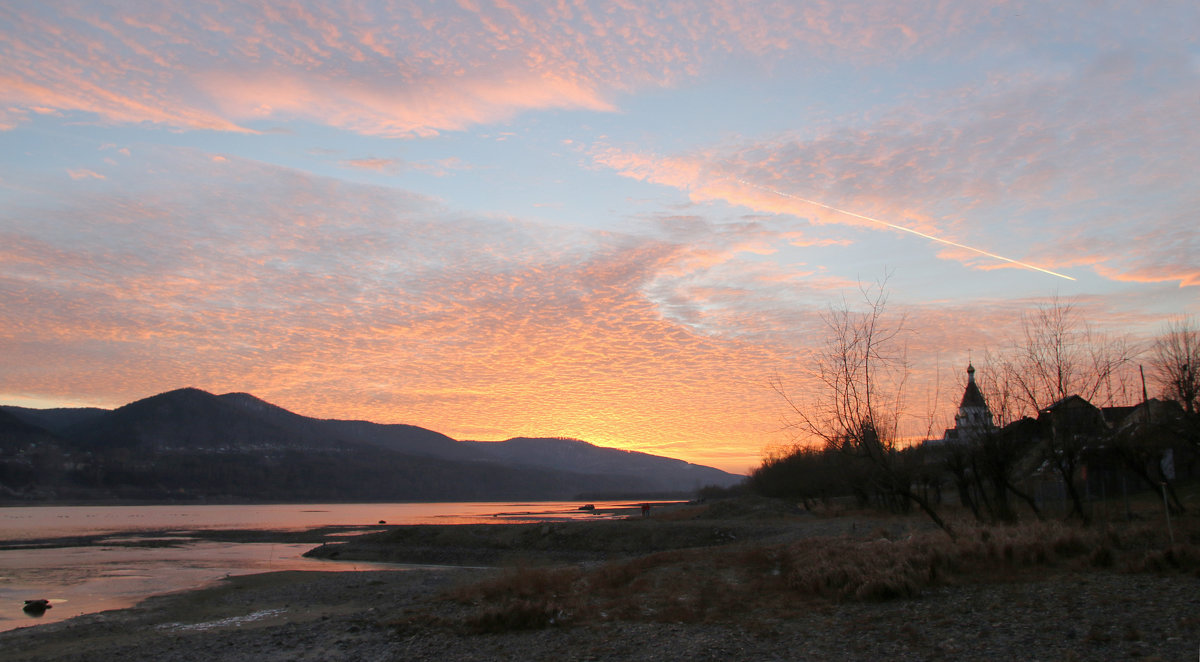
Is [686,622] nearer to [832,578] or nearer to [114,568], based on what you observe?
[832,578]

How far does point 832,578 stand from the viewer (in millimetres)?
15977

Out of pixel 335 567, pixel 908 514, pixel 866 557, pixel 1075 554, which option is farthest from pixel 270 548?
pixel 1075 554

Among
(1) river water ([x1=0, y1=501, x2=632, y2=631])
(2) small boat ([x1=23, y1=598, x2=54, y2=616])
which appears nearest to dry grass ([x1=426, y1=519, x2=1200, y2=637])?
(2) small boat ([x1=23, y1=598, x2=54, y2=616])

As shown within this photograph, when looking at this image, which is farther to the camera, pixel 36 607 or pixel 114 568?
pixel 114 568

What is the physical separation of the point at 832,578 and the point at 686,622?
11.7 feet

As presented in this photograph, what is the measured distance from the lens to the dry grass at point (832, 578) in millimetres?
15070

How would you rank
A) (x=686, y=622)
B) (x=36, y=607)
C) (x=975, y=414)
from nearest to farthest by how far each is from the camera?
(x=686, y=622) < (x=36, y=607) < (x=975, y=414)

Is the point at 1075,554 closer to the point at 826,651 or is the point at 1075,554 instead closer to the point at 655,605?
the point at 826,651

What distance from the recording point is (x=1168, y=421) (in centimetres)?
2933

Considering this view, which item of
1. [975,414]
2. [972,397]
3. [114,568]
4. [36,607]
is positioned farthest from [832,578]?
[114,568]

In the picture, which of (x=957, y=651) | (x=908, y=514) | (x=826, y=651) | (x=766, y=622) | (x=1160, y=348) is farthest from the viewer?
(x=908, y=514)

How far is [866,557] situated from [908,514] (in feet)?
101

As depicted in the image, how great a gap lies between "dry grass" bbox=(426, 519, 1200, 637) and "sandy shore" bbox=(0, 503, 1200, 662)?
0.09m

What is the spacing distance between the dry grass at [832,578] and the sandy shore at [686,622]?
0.09 metres
